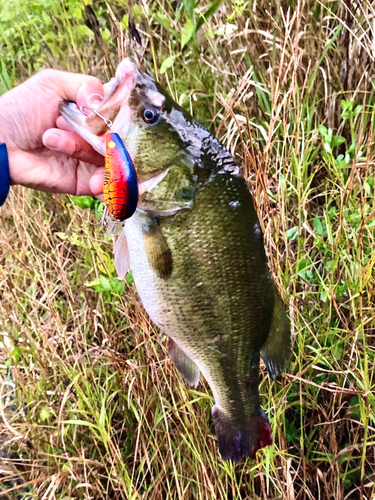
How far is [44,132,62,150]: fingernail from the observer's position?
1389 millimetres

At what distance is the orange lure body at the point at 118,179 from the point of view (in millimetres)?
963

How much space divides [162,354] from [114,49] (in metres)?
1.91

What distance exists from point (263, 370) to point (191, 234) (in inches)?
31.8

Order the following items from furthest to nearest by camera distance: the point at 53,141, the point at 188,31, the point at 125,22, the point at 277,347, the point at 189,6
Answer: the point at 125,22
the point at 188,31
the point at 189,6
the point at 53,141
the point at 277,347

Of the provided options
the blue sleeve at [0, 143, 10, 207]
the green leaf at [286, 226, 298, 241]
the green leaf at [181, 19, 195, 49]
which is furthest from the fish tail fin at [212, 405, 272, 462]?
the green leaf at [181, 19, 195, 49]

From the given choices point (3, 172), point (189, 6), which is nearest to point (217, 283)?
point (3, 172)

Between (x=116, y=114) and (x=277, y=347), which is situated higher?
(x=116, y=114)

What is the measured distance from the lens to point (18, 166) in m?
1.52

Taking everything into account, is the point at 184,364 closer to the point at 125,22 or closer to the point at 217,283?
the point at 217,283

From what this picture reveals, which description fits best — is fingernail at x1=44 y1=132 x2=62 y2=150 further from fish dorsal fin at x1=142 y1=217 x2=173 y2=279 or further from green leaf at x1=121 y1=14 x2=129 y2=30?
green leaf at x1=121 y1=14 x2=129 y2=30

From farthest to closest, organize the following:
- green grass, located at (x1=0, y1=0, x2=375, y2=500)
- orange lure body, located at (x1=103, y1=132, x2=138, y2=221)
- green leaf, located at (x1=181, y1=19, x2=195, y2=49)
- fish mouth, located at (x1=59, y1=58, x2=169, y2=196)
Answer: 1. green leaf, located at (x1=181, y1=19, x2=195, y2=49)
2. green grass, located at (x1=0, y1=0, x2=375, y2=500)
3. fish mouth, located at (x1=59, y1=58, x2=169, y2=196)
4. orange lure body, located at (x1=103, y1=132, x2=138, y2=221)

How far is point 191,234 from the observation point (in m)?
1.15

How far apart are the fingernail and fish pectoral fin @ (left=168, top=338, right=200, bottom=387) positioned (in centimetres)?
72

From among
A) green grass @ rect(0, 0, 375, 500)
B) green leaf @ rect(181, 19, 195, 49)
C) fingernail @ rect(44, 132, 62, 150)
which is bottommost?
green grass @ rect(0, 0, 375, 500)
